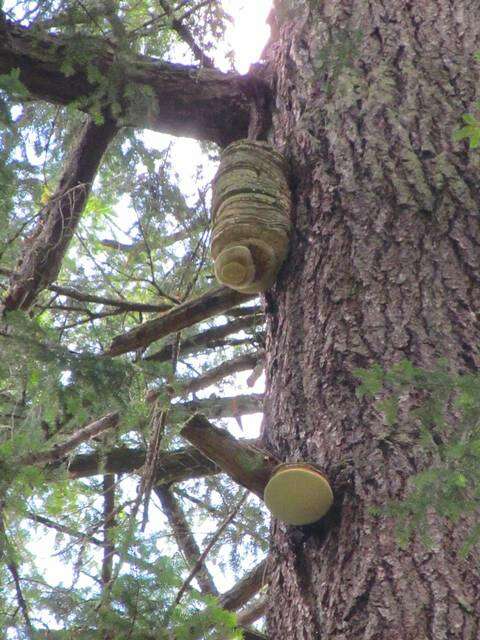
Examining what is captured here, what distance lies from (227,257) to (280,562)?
105 cm

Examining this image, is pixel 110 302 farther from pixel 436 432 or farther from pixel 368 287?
pixel 436 432

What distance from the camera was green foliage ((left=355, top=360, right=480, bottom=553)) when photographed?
2.04 metres

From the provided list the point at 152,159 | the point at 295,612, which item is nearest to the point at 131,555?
the point at 295,612

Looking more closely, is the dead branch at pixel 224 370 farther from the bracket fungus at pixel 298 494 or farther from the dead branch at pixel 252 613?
the bracket fungus at pixel 298 494

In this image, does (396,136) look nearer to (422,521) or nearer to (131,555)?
(422,521)

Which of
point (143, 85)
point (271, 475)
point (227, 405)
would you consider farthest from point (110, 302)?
point (271, 475)

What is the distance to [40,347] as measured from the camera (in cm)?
306

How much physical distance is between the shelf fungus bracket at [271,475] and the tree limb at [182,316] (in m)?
0.85

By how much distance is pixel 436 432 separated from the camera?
7.36 ft

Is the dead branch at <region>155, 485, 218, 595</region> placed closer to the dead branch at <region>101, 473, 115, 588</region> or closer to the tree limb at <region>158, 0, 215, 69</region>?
the dead branch at <region>101, 473, 115, 588</region>

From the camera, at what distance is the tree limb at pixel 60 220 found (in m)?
4.02

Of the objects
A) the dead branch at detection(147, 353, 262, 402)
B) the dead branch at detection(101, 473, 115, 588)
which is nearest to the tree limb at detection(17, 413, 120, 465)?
the dead branch at detection(101, 473, 115, 588)

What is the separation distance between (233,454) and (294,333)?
477 millimetres

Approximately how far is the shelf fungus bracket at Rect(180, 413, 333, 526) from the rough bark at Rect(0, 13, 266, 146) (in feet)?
5.67
